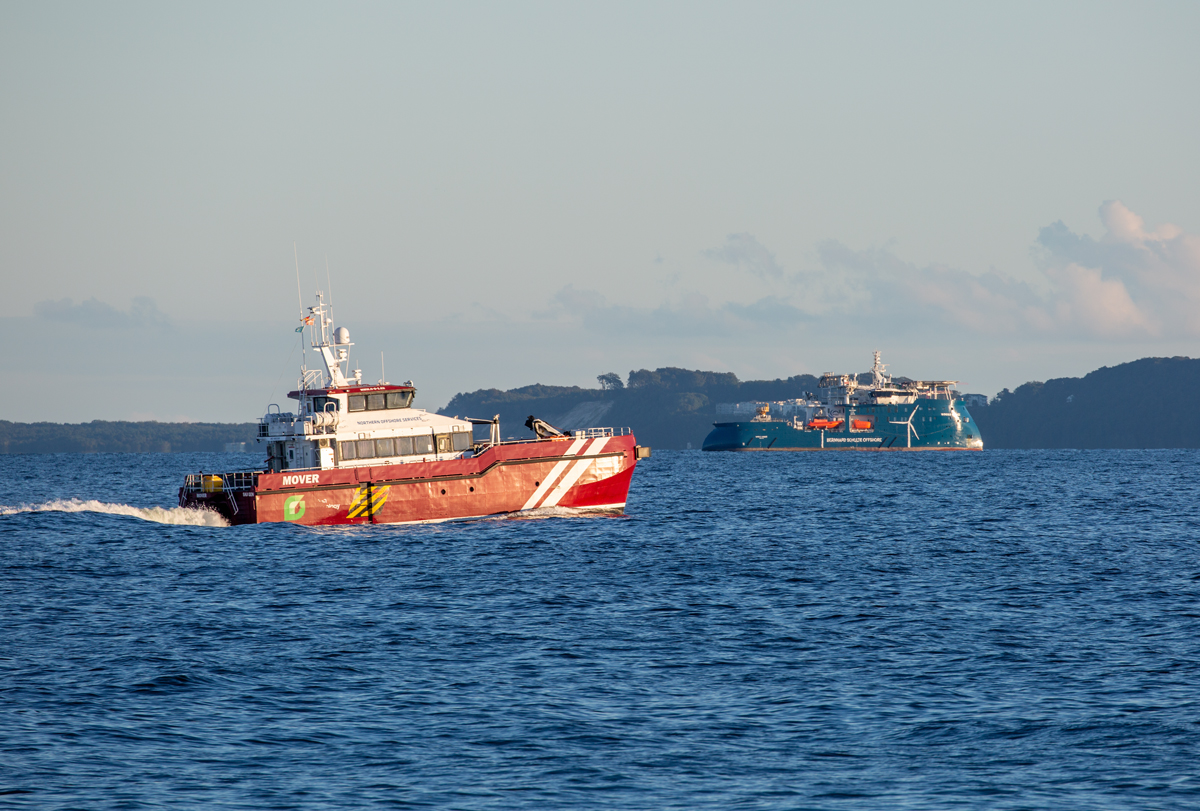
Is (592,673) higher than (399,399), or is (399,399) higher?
(399,399)

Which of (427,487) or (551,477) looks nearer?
(427,487)

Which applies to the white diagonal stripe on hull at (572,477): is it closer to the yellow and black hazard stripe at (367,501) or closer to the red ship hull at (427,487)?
the red ship hull at (427,487)

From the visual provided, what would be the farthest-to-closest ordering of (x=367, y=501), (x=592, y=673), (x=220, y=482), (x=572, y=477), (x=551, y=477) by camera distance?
(x=572, y=477) < (x=551, y=477) < (x=220, y=482) < (x=367, y=501) < (x=592, y=673)

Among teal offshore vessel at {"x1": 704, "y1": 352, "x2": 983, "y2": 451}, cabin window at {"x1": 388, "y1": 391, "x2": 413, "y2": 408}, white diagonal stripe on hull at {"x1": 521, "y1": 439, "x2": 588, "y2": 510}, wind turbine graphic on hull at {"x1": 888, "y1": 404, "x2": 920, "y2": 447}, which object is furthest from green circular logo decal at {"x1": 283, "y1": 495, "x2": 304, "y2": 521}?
wind turbine graphic on hull at {"x1": 888, "y1": 404, "x2": 920, "y2": 447}

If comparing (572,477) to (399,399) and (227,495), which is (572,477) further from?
(227,495)

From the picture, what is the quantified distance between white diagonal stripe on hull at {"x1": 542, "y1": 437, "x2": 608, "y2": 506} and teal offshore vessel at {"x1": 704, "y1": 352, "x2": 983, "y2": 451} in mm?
102468

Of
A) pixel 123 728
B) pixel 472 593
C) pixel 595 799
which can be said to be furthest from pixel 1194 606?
pixel 123 728

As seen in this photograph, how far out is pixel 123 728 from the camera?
45.4 ft

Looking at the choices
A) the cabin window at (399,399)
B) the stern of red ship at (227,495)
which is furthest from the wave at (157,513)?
the cabin window at (399,399)

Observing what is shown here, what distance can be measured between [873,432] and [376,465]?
4423 inches

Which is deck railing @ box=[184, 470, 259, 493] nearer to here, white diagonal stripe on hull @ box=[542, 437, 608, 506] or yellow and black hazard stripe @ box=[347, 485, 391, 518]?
yellow and black hazard stripe @ box=[347, 485, 391, 518]

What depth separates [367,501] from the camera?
115ft

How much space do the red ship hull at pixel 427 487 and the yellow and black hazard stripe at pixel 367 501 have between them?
0.03 m

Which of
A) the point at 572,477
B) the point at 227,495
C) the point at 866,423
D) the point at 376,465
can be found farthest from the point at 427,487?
the point at 866,423
